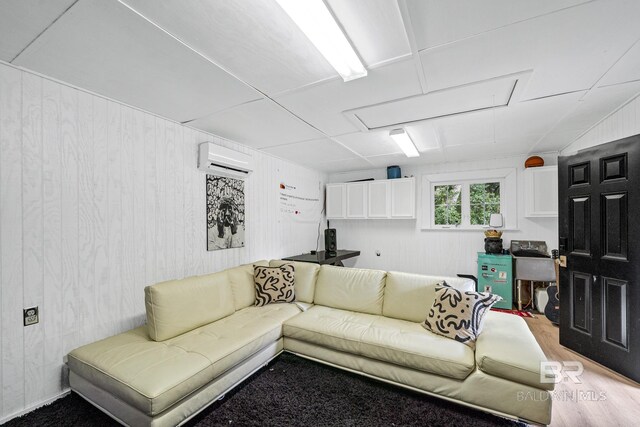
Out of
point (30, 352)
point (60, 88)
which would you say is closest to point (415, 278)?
point (30, 352)

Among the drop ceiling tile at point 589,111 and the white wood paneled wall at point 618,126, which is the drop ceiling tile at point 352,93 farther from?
the white wood paneled wall at point 618,126

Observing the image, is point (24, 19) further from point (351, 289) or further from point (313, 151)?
point (351, 289)

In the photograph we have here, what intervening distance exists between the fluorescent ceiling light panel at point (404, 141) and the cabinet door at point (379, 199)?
1029 mm

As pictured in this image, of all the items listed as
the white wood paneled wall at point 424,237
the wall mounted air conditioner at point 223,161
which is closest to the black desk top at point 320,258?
the white wood paneled wall at point 424,237

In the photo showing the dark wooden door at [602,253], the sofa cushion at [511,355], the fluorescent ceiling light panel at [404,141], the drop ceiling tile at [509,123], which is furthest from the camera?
the fluorescent ceiling light panel at [404,141]

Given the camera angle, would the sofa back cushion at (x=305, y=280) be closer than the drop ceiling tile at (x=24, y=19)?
No

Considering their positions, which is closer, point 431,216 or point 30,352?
point 30,352

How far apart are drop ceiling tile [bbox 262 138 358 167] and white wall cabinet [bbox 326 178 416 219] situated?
0.86 metres

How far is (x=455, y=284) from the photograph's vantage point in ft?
8.20

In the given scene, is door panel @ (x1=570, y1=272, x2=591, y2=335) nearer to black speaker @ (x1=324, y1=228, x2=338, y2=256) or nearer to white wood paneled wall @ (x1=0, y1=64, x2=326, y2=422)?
black speaker @ (x1=324, y1=228, x2=338, y2=256)

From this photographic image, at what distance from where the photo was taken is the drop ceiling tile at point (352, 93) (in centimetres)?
180

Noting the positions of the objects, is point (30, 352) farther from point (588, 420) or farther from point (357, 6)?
point (588, 420)

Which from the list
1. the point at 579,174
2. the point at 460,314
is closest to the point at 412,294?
the point at 460,314

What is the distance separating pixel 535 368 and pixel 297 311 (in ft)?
6.50
